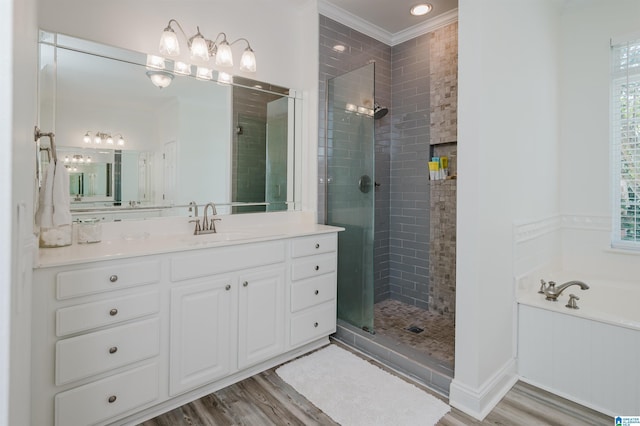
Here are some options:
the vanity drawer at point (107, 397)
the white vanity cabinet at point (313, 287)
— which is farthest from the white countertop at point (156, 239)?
the vanity drawer at point (107, 397)

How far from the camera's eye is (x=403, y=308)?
3453mm

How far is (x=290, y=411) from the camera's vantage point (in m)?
1.87

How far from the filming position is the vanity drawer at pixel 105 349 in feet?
4.85

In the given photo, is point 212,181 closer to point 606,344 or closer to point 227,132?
point 227,132

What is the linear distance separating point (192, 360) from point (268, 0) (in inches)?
109

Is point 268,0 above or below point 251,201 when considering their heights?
above

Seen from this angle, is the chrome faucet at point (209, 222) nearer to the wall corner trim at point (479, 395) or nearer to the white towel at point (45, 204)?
the white towel at point (45, 204)

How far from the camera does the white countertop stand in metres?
1.56

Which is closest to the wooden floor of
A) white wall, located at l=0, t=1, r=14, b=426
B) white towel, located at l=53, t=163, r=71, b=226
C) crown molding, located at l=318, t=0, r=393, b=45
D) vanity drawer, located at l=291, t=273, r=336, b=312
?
vanity drawer, located at l=291, t=273, r=336, b=312

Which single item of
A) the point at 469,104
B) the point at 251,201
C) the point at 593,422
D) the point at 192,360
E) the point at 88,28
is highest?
the point at 88,28

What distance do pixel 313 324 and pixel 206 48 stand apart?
215cm

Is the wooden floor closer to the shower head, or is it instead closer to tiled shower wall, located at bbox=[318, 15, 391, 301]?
tiled shower wall, located at bbox=[318, 15, 391, 301]

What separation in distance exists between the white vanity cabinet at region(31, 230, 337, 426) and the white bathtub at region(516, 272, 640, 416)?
1.49m

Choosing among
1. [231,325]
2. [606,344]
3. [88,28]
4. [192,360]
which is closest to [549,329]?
[606,344]
